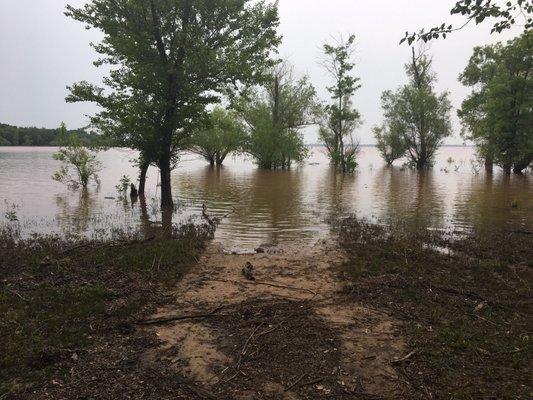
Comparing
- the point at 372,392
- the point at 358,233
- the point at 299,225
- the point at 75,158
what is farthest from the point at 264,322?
the point at 75,158

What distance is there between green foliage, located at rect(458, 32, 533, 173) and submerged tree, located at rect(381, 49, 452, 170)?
5.21 m

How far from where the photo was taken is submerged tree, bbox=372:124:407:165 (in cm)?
5434

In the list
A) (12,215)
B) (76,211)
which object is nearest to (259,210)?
(76,211)

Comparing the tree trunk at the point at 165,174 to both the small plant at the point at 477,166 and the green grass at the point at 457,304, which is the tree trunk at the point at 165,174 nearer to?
the green grass at the point at 457,304

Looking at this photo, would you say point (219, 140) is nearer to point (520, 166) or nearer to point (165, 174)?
point (520, 166)

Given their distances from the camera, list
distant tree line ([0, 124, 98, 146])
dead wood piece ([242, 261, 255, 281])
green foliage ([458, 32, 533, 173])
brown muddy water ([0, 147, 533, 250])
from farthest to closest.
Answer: distant tree line ([0, 124, 98, 146]), green foliage ([458, 32, 533, 173]), brown muddy water ([0, 147, 533, 250]), dead wood piece ([242, 261, 255, 281])

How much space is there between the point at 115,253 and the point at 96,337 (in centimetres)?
413

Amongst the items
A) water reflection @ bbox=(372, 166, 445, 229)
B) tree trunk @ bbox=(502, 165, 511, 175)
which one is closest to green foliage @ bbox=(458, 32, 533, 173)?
tree trunk @ bbox=(502, 165, 511, 175)

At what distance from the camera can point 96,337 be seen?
541 centimetres

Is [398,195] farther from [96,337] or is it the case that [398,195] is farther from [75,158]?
[96,337]

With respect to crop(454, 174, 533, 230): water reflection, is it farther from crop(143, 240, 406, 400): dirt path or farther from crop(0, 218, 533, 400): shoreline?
crop(143, 240, 406, 400): dirt path

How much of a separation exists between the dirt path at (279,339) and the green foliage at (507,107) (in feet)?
124

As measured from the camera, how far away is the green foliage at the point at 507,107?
37.9 meters

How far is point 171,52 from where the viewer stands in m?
15.2
